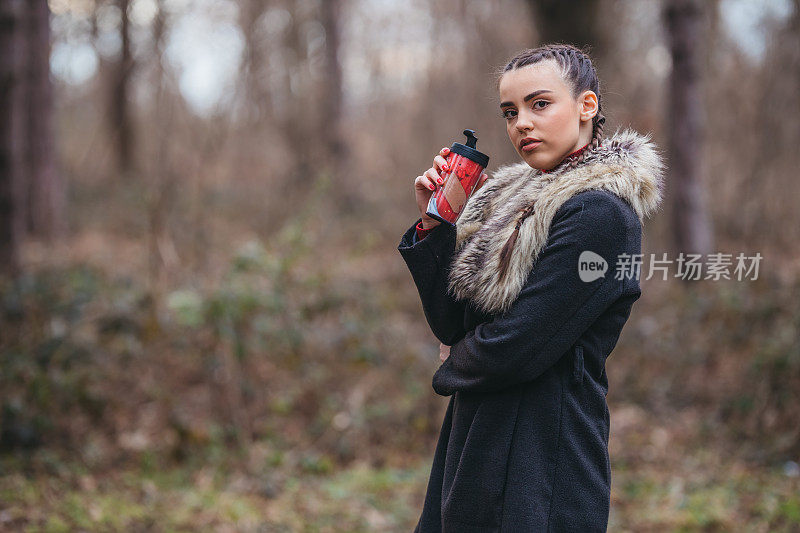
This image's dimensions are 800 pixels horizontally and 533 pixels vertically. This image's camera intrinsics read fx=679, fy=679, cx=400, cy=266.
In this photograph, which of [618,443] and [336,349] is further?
[336,349]

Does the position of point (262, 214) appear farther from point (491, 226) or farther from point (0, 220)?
point (491, 226)

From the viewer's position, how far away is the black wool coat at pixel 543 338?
67.2 inches

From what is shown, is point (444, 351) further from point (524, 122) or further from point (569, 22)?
point (569, 22)

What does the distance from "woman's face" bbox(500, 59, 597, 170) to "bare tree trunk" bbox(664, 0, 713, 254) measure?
21.9 ft

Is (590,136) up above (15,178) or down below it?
below

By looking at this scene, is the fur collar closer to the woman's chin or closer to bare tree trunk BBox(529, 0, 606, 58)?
the woman's chin

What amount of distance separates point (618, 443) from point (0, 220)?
5.37 metres

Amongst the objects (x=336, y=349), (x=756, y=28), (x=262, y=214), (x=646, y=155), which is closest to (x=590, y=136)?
(x=646, y=155)

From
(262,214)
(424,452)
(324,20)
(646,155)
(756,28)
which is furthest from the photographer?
(324,20)

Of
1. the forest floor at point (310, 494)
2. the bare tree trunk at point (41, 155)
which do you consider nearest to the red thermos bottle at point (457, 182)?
the forest floor at point (310, 494)

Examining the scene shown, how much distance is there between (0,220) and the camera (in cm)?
561

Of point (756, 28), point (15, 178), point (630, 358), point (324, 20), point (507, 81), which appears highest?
point (324, 20)

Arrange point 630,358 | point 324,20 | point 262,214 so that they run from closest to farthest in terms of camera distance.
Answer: point 630,358
point 262,214
point 324,20

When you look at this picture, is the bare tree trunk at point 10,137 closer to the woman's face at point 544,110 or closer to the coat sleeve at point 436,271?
the coat sleeve at point 436,271
